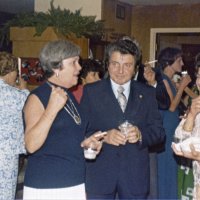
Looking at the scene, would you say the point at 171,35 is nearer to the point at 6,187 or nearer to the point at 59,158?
the point at 6,187

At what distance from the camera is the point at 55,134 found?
1.89 metres

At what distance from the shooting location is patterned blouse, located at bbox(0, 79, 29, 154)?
8.40 feet

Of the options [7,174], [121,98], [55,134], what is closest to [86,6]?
[7,174]

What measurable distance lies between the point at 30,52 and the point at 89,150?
263 centimetres

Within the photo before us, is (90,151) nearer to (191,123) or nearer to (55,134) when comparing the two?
(55,134)

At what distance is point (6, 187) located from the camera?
262 cm

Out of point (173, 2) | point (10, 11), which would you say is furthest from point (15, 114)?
point (10, 11)

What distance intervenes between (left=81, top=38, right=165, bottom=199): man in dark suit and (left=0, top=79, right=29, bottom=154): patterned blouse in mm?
548

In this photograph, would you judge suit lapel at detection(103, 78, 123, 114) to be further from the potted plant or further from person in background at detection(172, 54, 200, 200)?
the potted plant

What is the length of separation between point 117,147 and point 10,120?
74cm

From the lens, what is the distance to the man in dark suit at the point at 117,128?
2197 millimetres

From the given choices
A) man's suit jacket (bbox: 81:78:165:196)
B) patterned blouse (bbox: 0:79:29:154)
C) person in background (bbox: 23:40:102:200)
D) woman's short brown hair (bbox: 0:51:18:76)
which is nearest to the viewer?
person in background (bbox: 23:40:102:200)

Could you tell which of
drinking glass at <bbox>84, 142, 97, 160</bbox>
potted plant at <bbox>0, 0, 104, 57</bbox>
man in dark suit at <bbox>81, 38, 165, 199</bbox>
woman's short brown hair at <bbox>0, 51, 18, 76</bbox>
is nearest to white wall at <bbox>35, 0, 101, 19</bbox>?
potted plant at <bbox>0, 0, 104, 57</bbox>

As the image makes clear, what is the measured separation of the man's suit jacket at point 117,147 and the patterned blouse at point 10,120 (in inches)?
21.6
